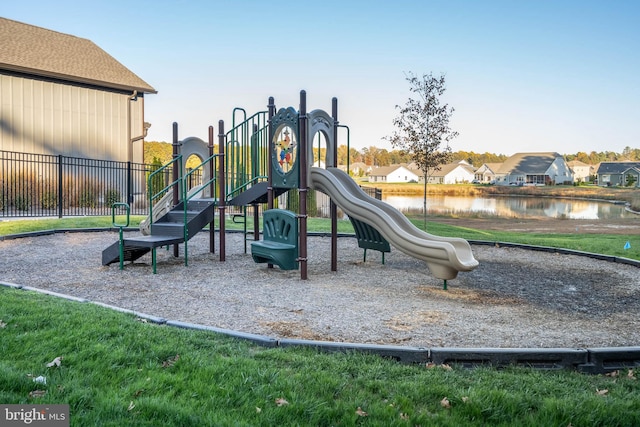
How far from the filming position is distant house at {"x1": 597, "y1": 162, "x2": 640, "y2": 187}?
80.0 m

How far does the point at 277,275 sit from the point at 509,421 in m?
6.02

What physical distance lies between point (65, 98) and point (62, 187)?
4.74 metres

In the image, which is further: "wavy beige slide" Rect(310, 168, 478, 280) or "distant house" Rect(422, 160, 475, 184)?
"distant house" Rect(422, 160, 475, 184)

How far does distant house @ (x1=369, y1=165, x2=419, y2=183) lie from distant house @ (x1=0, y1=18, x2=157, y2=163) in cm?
9177

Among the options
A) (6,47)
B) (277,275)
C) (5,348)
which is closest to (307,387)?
(5,348)

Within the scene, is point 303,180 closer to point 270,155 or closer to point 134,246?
point 270,155

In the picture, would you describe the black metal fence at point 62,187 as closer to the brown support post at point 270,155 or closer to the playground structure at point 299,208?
the playground structure at point 299,208

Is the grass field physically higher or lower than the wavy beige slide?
lower

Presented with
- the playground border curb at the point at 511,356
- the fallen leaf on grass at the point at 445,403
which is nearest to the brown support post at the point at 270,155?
the playground border curb at the point at 511,356

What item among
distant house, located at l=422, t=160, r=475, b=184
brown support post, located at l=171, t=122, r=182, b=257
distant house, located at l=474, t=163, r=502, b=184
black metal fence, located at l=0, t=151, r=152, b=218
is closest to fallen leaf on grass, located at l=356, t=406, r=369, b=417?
brown support post, located at l=171, t=122, r=182, b=257

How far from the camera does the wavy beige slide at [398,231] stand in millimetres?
7805

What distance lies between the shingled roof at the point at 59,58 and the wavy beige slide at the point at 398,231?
1793 cm

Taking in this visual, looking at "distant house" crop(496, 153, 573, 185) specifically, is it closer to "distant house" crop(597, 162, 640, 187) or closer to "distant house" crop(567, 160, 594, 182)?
"distant house" crop(597, 162, 640, 187)

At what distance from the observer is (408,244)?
26.8 ft
